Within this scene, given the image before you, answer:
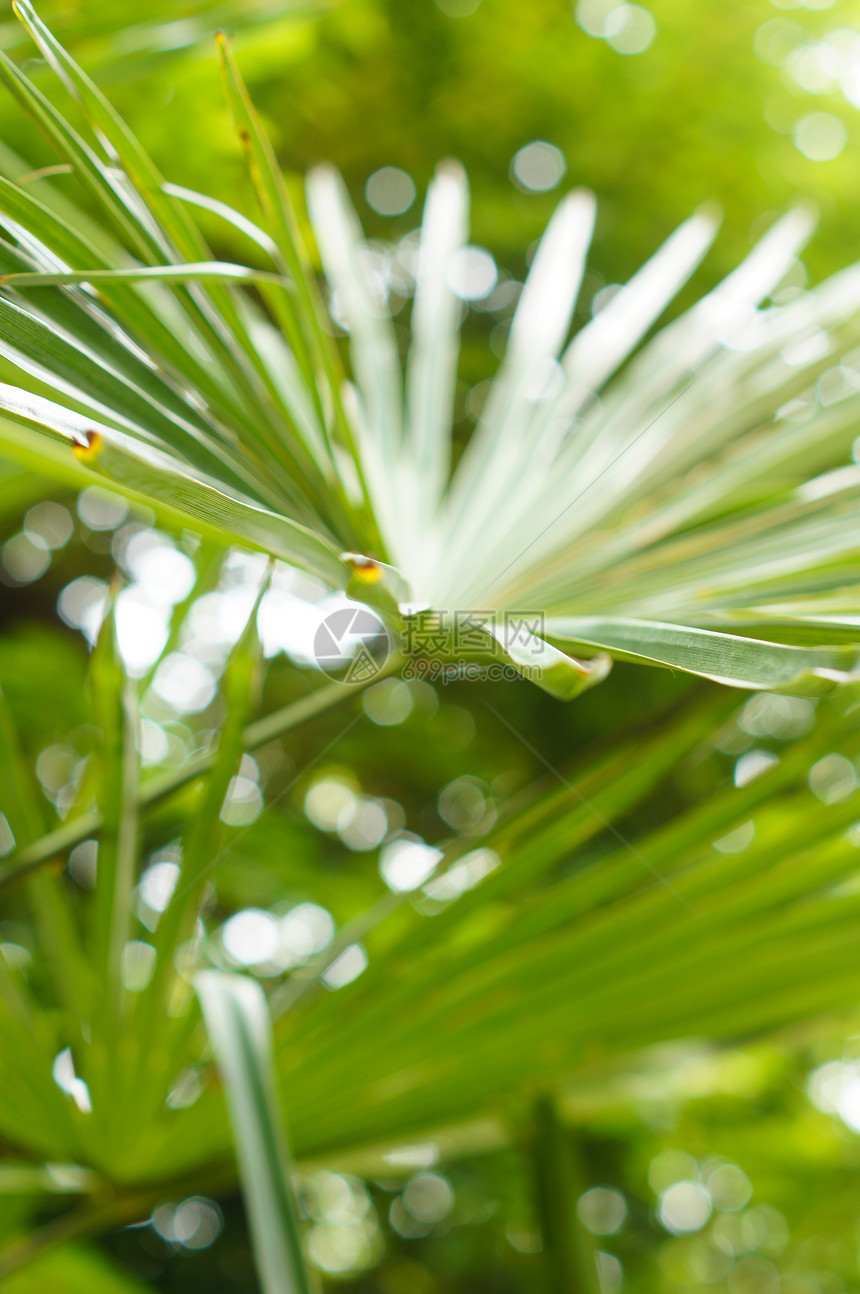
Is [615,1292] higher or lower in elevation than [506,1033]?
lower

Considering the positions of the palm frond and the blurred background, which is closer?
the palm frond

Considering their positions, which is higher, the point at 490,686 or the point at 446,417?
the point at 490,686

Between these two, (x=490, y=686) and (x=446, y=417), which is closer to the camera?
(x=446, y=417)

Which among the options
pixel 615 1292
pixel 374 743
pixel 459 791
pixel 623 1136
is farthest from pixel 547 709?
pixel 615 1292

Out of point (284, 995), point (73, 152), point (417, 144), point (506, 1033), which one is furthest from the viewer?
point (417, 144)

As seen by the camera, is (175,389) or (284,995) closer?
(175,389)

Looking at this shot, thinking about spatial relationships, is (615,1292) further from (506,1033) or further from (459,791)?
(506,1033)

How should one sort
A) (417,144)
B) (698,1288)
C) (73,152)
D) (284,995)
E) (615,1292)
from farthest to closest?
(417,144) < (698,1288) < (615,1292) < (284,995) < (73,152)

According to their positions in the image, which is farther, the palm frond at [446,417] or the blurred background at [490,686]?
the blurred background at [490,686]
